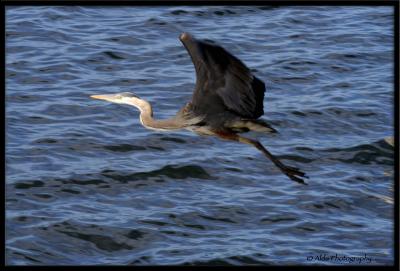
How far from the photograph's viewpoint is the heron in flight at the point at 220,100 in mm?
8289

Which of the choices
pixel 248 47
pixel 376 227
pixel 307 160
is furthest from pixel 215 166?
pixel 248 47

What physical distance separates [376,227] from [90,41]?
5.90 m

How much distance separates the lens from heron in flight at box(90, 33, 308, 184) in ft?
27.2

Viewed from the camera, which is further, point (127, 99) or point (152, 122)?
point (127, 99)

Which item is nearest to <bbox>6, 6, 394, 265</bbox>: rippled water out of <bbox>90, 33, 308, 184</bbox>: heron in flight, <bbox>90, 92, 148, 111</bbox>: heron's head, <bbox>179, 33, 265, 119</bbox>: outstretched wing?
<bbox>90, 92, 148, 111</bbox>: heron's head

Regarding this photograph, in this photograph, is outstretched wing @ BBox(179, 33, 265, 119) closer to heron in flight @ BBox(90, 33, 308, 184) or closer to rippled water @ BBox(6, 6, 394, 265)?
heron in flight @ BBox(90, 33, 308, 184)

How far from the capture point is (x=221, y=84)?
859 centimetres

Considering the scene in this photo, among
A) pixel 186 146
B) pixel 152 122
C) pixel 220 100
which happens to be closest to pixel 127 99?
pixel 152 122

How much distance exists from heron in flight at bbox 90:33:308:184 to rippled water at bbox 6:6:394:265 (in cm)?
272

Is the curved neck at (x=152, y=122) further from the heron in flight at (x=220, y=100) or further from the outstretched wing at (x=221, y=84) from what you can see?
the outstretched wing at (x=221, y=84)

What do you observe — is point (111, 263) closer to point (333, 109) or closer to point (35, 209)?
point (35, 209)

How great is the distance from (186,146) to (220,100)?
5.10 meters

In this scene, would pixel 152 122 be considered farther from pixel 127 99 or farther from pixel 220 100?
pixel 220 100

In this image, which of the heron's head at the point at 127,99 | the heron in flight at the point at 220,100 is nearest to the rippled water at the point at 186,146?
the heron's head at the point at 127,99
